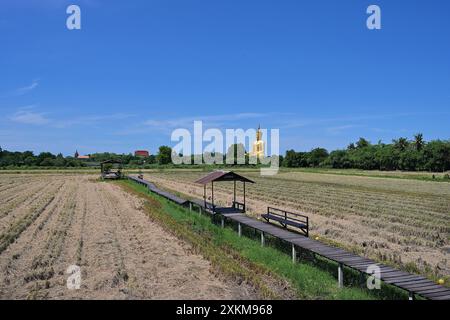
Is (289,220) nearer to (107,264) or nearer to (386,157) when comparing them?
(107,264)

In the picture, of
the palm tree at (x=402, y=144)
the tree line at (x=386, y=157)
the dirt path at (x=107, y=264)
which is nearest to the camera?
the dirt path at (x=107, y=264)

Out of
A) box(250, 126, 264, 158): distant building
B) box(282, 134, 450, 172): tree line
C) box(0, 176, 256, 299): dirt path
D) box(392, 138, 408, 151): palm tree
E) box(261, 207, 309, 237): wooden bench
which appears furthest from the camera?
box(250, 126, 264, 158): distant building

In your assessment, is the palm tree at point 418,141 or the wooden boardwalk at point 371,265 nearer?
the wooden boardwalk at point 371,265

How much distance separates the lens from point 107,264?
36.8 feet

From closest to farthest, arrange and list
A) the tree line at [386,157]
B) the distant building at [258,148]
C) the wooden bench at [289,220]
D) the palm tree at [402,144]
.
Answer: the wooden bench at [289,220] < the tree line at [386,157] < the palm tree at [402,144] < the distant building at [258,148]

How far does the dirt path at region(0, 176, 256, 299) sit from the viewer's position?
8.90m

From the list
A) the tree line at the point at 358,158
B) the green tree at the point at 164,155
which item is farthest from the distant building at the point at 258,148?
the green tree at the point at 164,155

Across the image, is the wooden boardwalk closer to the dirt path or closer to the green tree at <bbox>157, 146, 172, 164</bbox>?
the dirt path

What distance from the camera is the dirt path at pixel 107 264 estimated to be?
8.90m

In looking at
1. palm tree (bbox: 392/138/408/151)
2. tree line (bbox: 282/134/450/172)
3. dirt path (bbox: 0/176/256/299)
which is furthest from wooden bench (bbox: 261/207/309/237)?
palm tree (bbox: 392/138/408/151)

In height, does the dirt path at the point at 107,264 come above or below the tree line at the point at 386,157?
below

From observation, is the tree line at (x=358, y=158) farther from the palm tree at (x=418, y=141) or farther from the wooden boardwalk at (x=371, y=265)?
the wooden boardwalk at (x=371, y=265)
